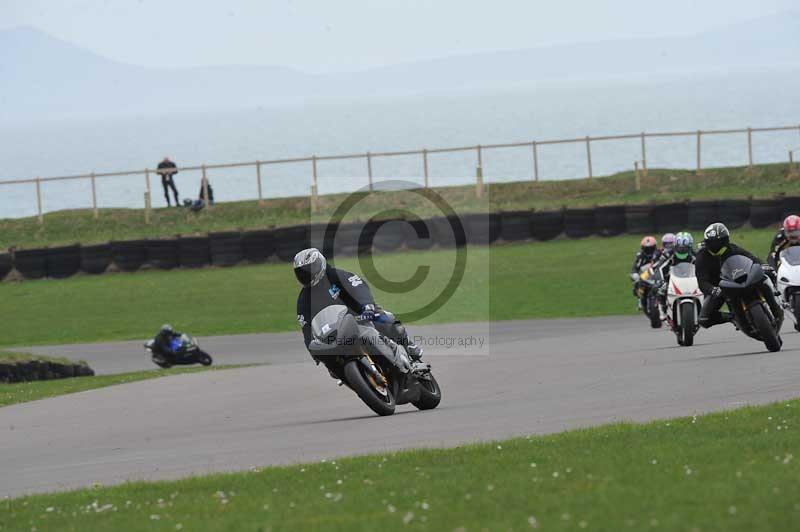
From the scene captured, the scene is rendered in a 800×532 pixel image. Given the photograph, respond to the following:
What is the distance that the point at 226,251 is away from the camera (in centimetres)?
3875

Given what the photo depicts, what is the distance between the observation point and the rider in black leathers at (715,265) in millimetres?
16781

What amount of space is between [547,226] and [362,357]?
26.8 m

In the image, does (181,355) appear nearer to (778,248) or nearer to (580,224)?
(778,248)

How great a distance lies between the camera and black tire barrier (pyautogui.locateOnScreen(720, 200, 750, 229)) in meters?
37.0

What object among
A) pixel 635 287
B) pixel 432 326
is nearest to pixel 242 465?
pixel 635 287

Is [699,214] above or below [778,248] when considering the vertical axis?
below

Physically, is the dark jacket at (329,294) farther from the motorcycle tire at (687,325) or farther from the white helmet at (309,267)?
the motorcycle tire at (687,325)

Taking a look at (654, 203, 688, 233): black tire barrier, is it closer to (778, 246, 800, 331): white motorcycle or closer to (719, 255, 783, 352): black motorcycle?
(778, 246, 800, 331): white motorcycle

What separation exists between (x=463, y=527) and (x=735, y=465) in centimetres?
213

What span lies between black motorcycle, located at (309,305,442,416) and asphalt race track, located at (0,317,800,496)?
0.98 feet

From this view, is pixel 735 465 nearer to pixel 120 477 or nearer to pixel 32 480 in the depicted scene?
pixel 120 477

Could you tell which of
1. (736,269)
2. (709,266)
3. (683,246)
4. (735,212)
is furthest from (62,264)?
(736,269)

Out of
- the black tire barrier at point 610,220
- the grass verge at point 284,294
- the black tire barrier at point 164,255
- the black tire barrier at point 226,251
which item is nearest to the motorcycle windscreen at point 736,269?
the grass verge at point 284,294

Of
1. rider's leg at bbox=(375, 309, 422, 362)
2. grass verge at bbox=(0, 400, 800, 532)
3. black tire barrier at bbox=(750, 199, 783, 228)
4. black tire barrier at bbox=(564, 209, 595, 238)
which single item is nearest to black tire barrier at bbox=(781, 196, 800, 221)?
black tire barrier at bbox=(750, 199, 783, 228)
